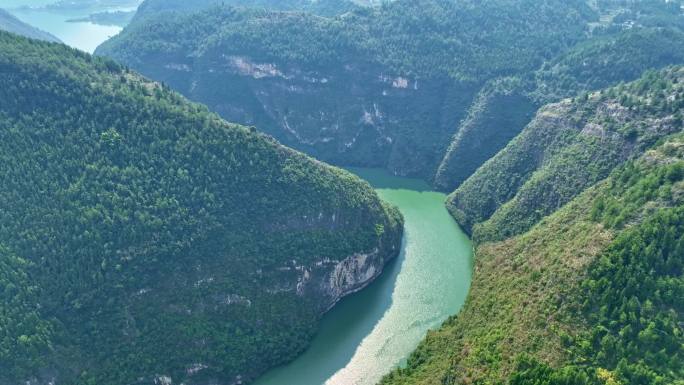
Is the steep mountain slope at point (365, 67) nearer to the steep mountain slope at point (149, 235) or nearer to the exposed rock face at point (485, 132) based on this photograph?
the exposed rock face at point (485, 132)

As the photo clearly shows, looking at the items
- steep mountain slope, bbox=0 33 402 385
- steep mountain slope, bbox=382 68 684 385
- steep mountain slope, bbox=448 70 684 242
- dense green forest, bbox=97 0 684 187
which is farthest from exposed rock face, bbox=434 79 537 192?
steep mountain slope, bbox=382 68 684 385

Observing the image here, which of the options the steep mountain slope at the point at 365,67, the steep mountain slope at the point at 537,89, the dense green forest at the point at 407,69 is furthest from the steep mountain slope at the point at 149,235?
the steep mountain slope at the point at 365,67

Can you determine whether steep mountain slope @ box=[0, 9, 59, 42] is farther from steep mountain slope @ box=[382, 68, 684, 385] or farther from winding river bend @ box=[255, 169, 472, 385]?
steep mountain slope @ box=[382, 68, 684, 385]

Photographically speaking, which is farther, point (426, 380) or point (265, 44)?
point (265, 44)

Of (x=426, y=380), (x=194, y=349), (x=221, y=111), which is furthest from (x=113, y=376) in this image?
(x=221, y=111)

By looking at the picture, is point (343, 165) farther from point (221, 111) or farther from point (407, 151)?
point (221, 111)

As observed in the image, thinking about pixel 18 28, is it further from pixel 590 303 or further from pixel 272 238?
pixel 590 303
